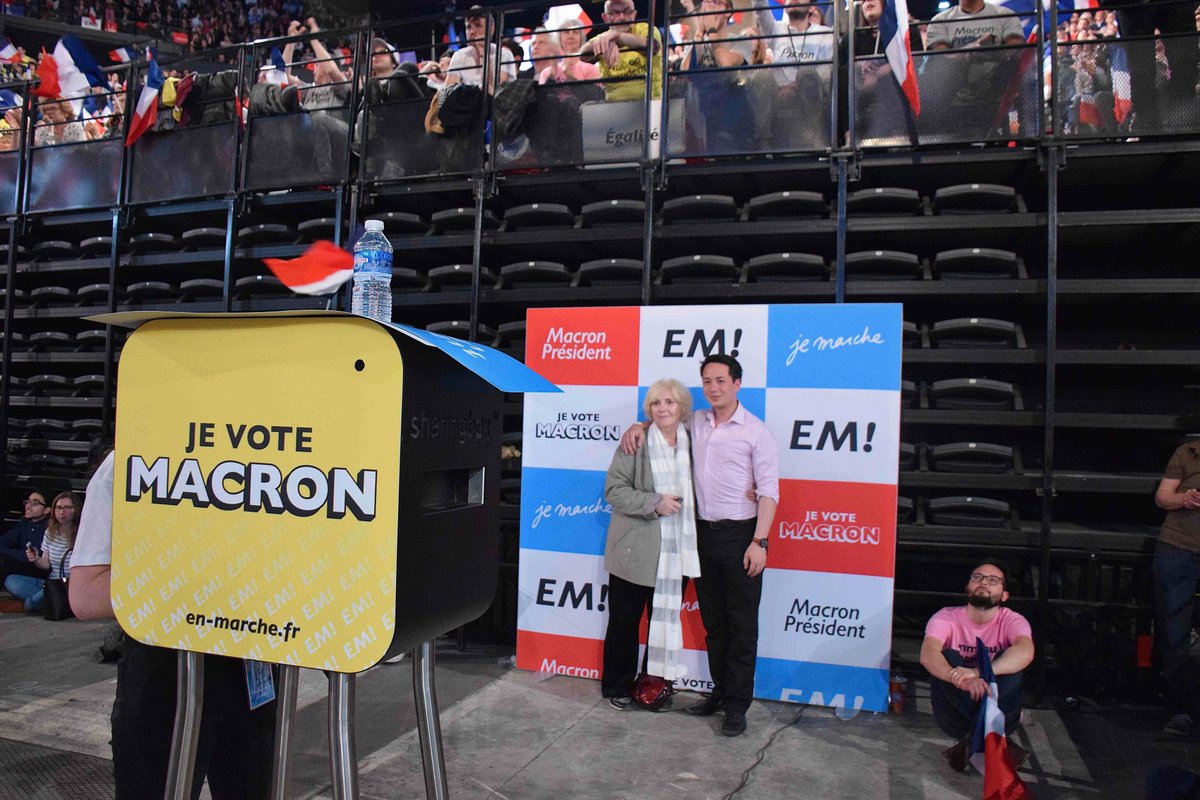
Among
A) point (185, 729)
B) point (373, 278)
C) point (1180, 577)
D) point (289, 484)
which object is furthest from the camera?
point (1180, 577)

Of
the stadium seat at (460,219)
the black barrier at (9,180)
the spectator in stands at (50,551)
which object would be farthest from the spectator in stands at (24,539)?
the stadium seat at (460,219)

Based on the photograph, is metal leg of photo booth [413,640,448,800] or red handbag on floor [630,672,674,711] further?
red handbag on floor [630,672,674,711]

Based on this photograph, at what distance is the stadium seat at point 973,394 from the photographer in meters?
4.38

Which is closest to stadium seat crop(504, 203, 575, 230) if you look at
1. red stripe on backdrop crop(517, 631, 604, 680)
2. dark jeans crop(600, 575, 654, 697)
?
dark jeans crop(600, 575, 654, 697)

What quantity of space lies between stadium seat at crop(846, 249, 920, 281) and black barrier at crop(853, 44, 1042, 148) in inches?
25.7

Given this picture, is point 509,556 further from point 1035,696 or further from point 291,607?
point 291,607

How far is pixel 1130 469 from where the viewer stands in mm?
4680

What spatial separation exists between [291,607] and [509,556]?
3.94 meters

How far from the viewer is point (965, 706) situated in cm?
324

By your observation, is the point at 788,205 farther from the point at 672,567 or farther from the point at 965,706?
the point at 965,706

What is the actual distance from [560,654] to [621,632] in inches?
21.3

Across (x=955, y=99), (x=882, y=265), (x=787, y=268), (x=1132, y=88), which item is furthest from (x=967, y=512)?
(x=1132, y=88)

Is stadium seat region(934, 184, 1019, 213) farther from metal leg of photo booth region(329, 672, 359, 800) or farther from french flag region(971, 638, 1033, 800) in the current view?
metal leg of photo booth region(329, 672, 359, 800)

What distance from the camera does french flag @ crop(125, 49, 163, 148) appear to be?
6.29 meters
